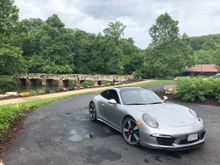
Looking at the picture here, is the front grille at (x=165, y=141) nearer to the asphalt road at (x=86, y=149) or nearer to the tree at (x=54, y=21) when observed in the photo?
the asphalt road at (x=86, y=149)

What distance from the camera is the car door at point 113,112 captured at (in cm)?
624

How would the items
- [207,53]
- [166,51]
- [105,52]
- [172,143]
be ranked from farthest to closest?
1. [207,53]
2. [105,52]
3. [166,51]
4. [172,143]

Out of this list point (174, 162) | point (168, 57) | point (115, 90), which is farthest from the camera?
point (168, 57)

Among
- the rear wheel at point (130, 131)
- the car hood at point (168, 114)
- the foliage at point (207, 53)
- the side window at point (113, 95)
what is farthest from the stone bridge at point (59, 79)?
the rear wheel at point (130, 131)

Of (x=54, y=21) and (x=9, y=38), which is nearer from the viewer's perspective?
(x=9, y=38)

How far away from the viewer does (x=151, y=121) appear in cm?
521

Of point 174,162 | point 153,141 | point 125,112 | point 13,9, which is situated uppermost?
point 13,9

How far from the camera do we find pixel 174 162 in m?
4.62

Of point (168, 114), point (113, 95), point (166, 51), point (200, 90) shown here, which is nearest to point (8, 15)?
point (200, 90)

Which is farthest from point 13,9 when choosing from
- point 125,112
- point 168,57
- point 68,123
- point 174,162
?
point 168,57

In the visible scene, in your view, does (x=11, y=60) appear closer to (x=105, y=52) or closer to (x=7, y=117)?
Answer: (x=7, y=117)

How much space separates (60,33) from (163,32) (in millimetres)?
22732

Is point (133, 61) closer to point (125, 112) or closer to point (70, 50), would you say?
point (70, 50)

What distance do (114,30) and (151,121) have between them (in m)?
54.2
